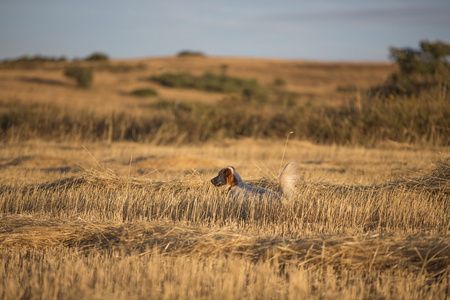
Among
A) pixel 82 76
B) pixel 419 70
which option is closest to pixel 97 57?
pixel 82 76

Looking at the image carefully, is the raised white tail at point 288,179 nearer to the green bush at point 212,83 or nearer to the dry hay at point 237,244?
the dry hay at point 237,244

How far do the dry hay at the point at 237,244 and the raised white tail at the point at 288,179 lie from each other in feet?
3.72

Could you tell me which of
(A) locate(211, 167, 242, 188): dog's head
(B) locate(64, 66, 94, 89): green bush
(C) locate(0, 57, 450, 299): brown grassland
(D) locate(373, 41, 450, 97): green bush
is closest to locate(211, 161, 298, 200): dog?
(A) locate(211, 167, 242, 188): dog's head

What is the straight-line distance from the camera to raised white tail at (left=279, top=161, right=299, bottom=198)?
16.2ft

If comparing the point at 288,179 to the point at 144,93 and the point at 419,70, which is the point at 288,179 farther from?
the point at 144,93

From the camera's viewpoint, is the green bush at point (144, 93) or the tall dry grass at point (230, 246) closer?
the tall dry grass at point (230, 246)

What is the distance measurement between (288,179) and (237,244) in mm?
1445

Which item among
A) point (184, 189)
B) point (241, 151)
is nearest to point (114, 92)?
point (241, 151)

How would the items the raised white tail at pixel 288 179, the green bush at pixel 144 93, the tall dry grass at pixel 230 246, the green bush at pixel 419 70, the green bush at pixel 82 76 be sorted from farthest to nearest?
the green bush at pixel 82 76 → the green bush at pixel 144 93 → the green bush at pixel 419 70 → the raised white tail at pixel 288 179 → the tall dry grass at pixel 230 246

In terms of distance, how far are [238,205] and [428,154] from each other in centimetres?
651

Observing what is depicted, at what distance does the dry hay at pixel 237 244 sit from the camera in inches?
143

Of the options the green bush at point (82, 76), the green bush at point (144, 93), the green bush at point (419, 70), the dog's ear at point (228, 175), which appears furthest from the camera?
the green bush at point (82, 76)

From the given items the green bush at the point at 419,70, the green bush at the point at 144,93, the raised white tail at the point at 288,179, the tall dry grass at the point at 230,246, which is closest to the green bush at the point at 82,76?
the green bush at the point at 144,93

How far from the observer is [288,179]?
4996mm
